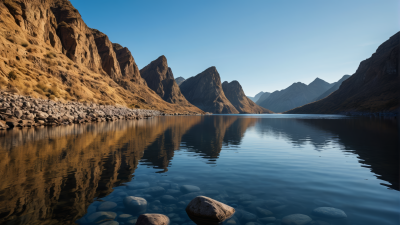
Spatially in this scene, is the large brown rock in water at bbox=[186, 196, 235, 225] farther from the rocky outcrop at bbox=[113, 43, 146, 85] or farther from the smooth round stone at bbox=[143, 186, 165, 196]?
the rocky outcrop at bbox=[113, 43, 146, 85]

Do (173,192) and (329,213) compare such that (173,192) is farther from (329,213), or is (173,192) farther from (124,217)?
(329,213)

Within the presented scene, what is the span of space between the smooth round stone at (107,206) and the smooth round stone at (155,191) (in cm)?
138

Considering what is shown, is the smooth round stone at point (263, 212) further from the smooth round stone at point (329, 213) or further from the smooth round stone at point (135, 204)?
the smooth round stone at point (135, 204)

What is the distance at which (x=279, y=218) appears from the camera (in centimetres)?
607

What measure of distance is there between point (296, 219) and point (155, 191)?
16.2 ft

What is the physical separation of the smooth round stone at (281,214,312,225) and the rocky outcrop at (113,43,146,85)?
555 ft

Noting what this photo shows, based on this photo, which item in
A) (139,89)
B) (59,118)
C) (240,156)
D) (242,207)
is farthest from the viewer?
(139,89)

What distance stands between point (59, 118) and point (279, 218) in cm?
4123

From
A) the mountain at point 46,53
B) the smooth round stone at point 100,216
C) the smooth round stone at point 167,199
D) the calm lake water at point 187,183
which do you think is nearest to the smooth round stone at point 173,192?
the calm lake water at point 187,183

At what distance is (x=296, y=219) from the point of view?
19.6 feet

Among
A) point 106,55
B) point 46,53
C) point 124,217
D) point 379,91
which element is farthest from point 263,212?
point 379,91

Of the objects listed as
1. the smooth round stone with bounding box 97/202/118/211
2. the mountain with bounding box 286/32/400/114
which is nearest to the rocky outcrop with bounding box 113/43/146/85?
the mountain with bounding box 286/32/400/114

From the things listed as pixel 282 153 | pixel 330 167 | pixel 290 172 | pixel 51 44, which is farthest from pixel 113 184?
pixel 51 44

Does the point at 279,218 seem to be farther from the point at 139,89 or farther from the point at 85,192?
the point at 139,89
